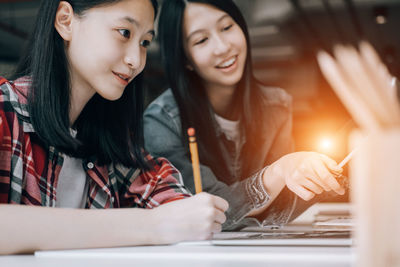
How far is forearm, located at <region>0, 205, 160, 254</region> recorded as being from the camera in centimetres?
62

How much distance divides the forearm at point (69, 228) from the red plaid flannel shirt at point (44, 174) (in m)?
0.18

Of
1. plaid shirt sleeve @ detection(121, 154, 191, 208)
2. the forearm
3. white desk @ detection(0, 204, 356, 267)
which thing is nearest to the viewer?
white desk @ detection(0, 204, 356, 267)

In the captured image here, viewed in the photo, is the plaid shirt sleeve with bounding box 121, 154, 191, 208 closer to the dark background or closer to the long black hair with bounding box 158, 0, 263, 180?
the long black hair with bounding box 158, 0, 263, 180

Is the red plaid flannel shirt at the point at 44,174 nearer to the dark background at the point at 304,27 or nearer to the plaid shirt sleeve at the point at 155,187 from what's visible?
the plaid shirt sleeve at the point at 155,187

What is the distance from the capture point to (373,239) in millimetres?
229

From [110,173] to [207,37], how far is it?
50cm

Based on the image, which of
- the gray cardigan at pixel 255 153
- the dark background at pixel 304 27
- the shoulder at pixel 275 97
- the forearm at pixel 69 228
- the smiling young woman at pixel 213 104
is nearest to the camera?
the forearm at pixel 69 228

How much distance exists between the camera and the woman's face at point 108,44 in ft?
3.08

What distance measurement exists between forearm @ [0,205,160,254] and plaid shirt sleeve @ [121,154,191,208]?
0.90 feet

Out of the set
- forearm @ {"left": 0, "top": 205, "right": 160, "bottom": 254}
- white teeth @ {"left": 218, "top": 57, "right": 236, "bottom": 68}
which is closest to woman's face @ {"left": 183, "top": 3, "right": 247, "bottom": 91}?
white teeth @ {"left": 218, "top": 57, "right": 236, "bottom": 68}

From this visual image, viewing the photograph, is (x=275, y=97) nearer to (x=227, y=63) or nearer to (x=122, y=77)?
(x=227, y=63)

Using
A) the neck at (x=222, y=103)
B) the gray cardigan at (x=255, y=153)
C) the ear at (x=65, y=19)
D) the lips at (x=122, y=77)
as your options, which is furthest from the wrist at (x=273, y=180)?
the ear at (x=65, y=19)

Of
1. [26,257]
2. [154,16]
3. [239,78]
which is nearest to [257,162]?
[239,78]

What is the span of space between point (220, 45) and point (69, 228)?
767 millimetres
